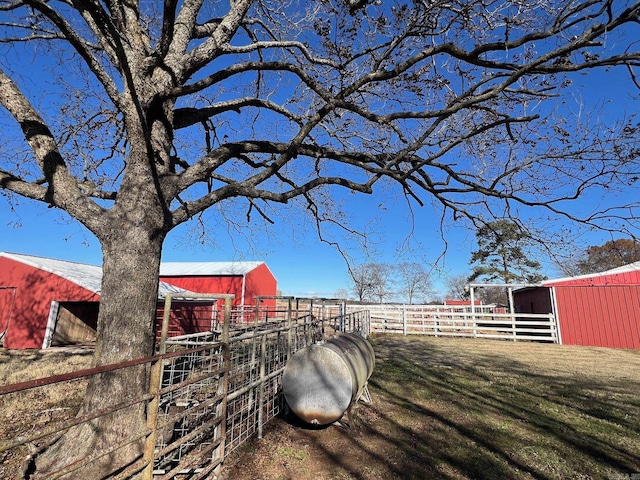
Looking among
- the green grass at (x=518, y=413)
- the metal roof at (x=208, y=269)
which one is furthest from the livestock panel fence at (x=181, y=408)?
the metal roof at (x=208, y=269)

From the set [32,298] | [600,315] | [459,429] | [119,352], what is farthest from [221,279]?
[600,315]

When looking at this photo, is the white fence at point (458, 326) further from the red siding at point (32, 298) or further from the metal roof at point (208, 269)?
the red siding at point (32, 298)

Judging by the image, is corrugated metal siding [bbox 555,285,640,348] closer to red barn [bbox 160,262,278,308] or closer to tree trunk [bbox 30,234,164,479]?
tree trunk [bbox 30,234,164,479]

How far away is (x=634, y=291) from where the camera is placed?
47.4 feet

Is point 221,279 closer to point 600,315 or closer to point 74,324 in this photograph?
point 74,324

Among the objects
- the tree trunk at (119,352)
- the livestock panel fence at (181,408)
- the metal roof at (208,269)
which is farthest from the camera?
the metal roof at (208,269)

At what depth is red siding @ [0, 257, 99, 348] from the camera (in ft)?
48.1

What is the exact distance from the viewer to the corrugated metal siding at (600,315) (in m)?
14.5

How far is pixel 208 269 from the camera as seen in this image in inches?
1008

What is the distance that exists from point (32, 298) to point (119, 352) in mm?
15483

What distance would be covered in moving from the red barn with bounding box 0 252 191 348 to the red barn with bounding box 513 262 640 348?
62.1ft

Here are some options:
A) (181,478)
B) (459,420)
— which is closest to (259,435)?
(181,478)

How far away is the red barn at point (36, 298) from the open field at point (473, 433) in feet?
39.4

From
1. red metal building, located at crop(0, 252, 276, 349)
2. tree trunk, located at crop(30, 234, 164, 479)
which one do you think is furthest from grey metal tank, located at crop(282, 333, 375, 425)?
red metal building, located at crop(0, 252, 276, 349)
